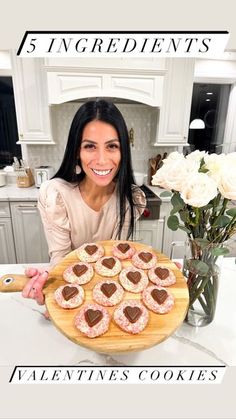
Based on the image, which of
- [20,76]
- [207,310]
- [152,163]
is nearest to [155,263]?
[207,310]

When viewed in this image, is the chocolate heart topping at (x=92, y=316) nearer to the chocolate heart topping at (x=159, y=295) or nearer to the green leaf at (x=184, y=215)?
the chocolate heart topping at (x=159, y=295)

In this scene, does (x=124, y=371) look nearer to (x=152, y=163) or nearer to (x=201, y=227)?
Result: (x=201, y=227)

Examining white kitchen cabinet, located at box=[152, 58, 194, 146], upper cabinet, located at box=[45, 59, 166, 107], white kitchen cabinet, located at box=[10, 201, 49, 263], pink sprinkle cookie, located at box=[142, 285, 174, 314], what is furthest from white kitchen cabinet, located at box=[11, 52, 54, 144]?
pink sprinkle cookie, located at box=[142, 285, 174, 314]

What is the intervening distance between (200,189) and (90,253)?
41 centimetres

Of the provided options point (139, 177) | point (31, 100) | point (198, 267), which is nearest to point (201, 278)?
point (198, 267)

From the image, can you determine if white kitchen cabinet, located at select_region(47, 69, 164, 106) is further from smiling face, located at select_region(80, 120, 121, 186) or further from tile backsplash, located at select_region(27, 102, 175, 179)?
smiling face, located at select_region(80, 120, 121, 186)

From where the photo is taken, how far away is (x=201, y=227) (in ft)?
2.07

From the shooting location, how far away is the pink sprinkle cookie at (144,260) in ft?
2.40

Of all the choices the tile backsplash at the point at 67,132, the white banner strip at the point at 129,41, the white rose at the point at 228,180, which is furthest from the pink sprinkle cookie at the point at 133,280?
the tile backsplash at the point at 67,132

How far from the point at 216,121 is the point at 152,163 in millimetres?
969

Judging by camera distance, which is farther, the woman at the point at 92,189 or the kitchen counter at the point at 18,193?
the kitchen counter at the point at 18,193

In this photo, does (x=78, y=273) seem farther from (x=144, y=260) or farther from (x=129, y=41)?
(x=129, y=41)

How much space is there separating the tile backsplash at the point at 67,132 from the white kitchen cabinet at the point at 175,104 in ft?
0.67

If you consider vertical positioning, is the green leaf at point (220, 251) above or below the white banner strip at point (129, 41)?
below
